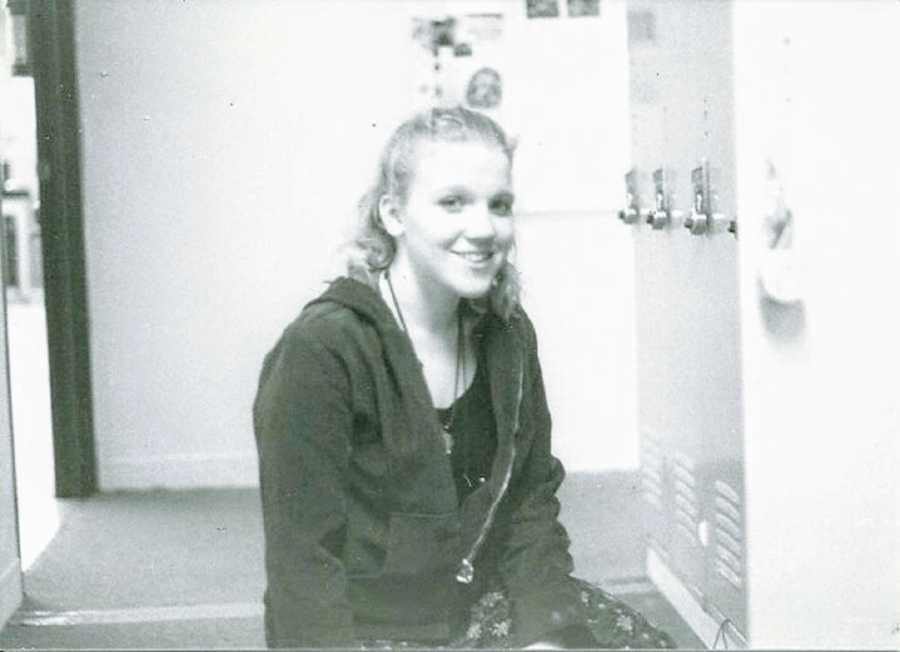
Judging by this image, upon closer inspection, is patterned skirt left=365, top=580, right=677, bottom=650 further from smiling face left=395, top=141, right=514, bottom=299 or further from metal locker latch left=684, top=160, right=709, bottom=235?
metal locker latch left=684, top=160, right=709, bottom=235

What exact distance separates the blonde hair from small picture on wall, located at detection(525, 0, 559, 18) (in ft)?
4.51

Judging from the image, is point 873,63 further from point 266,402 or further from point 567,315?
point 567,315

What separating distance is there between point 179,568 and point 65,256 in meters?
0.77

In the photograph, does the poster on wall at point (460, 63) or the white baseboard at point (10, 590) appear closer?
the white baseboard at point (10, 590)

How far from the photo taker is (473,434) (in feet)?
3.59

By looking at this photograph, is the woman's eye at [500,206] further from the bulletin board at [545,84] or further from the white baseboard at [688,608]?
the bulletin board at [545,84]

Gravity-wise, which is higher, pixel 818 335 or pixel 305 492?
pixel 818 335

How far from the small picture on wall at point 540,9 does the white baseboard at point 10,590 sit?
1322 millimetres

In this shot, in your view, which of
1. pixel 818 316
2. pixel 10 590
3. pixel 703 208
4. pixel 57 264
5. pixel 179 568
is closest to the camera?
pixel 818 316

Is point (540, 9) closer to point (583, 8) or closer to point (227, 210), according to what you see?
point (583, 8)

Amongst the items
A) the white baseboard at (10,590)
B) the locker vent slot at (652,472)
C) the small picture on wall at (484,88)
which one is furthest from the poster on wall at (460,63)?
the white baseboard at (10,590)

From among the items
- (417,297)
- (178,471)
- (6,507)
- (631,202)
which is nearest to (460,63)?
(631,202)

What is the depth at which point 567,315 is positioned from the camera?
2480 millimetres

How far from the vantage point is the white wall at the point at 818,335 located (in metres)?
0.92
